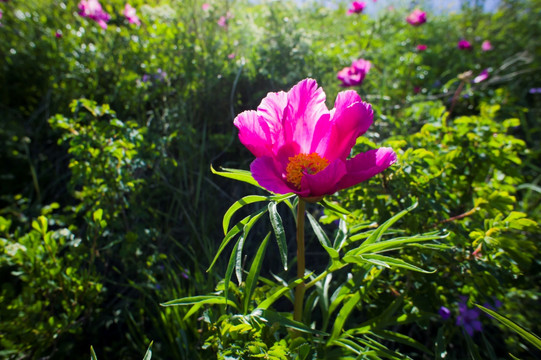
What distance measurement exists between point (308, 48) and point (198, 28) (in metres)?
0.88

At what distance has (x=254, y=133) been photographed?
0.81 metres

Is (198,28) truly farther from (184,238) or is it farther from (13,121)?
(184,238)

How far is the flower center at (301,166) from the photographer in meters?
0.78

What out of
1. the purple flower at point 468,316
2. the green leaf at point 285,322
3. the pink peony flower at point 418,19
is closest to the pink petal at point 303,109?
the green leaf at point 285,322

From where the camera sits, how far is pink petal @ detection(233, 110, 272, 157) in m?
0.79

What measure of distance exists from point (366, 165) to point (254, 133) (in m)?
0.27

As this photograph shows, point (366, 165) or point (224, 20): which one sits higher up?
point (224, 20)

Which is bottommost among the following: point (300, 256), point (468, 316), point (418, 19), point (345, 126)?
point (468, 316)

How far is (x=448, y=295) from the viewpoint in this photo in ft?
3.68

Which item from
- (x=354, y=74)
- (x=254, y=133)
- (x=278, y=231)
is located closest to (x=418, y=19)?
(x=354, y=74)

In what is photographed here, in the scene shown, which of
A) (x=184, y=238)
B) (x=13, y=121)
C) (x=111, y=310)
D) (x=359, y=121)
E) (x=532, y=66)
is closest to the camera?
(x=359, y=121)

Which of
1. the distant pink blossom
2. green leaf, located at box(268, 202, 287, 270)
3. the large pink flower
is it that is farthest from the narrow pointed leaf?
the distant pink blossom

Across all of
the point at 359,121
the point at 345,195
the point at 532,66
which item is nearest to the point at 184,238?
the point at 345,195

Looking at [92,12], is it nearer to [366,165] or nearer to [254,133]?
[254,133]
